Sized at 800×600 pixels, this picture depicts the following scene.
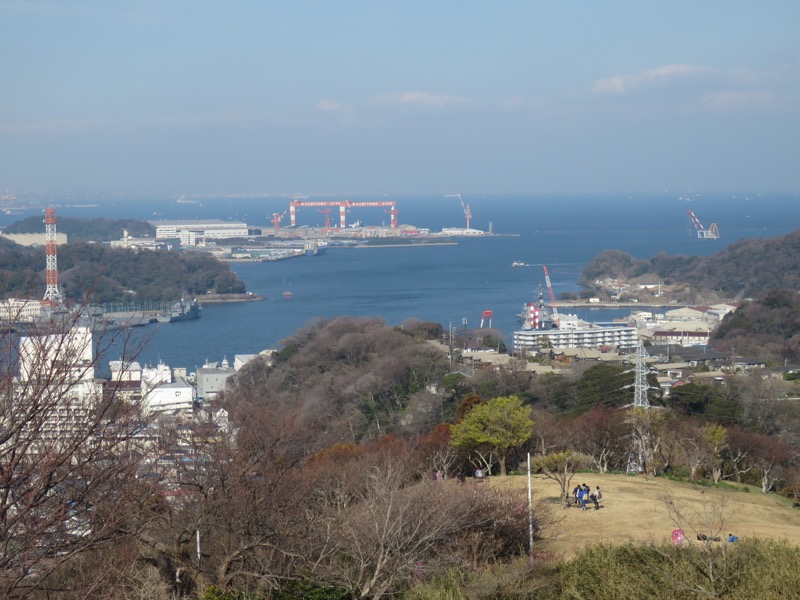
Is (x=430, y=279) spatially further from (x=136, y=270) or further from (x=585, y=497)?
(x=585, y=497)

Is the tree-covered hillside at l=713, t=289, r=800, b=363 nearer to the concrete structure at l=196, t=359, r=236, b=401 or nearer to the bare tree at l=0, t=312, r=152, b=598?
the concrete structure at l=196, t=359, r=236, b=401

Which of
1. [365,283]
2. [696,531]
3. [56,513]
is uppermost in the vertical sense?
[56,513]

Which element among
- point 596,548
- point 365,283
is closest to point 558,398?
point 596,548

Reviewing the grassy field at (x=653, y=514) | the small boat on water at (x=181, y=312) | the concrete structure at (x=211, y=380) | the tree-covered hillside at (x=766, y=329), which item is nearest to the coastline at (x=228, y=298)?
the small boat on water at (x=181, y=312)

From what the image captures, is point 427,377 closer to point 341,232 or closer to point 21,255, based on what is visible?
point 21,255

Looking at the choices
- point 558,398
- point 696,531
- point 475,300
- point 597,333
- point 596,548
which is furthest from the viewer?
point 475,300

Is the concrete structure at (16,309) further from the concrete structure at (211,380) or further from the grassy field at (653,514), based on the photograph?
the concrete structure at (211,380)
